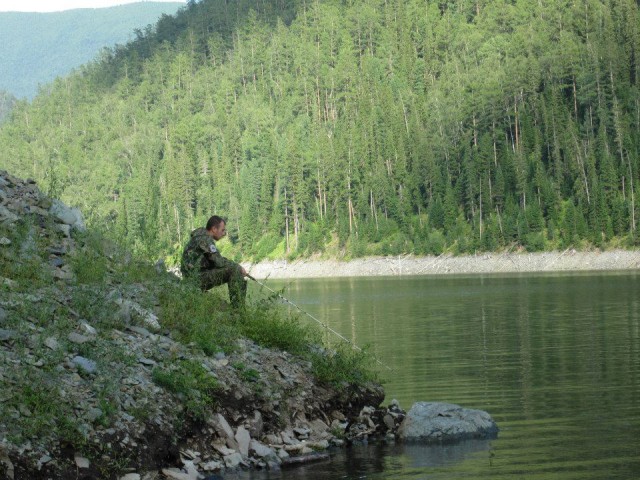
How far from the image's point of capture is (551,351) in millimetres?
31703

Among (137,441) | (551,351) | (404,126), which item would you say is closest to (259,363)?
(137,441)

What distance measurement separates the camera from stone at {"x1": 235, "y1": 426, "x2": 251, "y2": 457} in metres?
16.2

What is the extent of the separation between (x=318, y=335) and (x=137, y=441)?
6715 millimetres

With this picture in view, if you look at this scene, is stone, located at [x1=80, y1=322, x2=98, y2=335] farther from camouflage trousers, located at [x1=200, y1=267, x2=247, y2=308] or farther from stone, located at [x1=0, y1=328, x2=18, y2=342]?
camouflage trousers, located at [x1=200, y1=267, x2=247, y2=308]

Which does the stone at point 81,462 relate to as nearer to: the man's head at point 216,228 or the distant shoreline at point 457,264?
the man's head at point 216,228

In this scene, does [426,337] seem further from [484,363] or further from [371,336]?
[484,363]

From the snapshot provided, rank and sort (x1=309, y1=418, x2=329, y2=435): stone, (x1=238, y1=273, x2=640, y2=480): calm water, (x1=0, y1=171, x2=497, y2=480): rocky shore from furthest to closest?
(x1=309, y1=418, x2=329, y2=435): stone → (x1=238, y1=273, x2=640, y2=480): calm water → (x1=0, y1=171, x2=497, y2=480): rocky shore

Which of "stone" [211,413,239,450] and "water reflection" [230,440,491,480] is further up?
"stone" [211,413,239,450]

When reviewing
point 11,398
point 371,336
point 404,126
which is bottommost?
point 371,336

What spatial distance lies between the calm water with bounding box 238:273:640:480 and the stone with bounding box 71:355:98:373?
308 cm

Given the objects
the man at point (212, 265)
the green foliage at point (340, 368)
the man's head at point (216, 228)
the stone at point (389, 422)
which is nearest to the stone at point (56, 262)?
the man at point (212, 265)

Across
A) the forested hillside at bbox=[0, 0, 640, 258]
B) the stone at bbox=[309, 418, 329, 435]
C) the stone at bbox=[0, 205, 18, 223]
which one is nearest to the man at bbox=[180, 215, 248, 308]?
the stone at bbox=[309, 418, 329, 435]

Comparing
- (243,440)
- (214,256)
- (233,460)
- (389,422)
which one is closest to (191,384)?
(243,440)

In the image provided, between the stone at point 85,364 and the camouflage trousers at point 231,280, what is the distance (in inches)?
178
